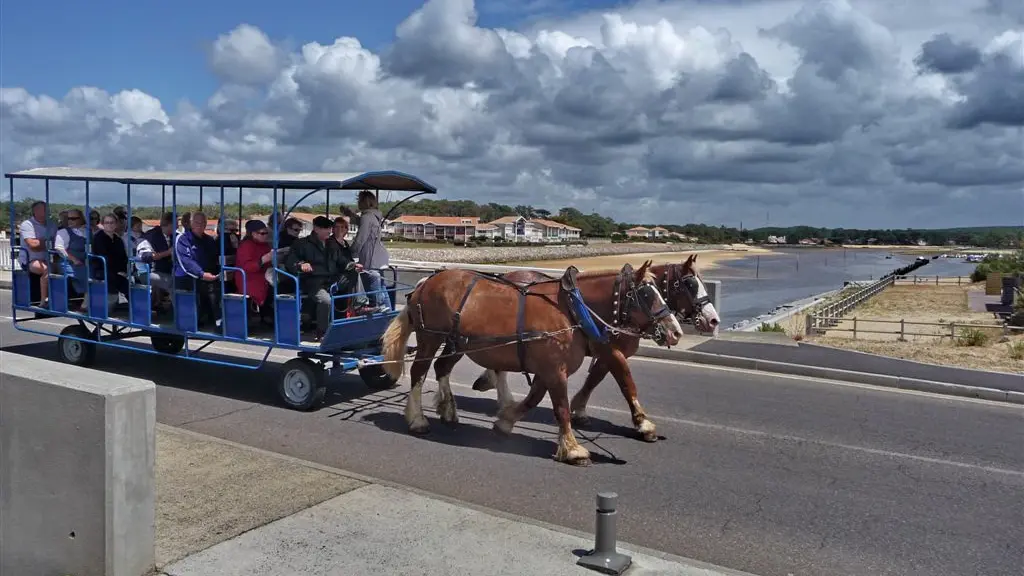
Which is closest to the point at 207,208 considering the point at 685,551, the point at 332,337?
the point at 332,337

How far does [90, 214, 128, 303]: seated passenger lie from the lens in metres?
10.9

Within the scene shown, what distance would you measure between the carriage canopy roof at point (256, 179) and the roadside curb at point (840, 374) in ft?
18.1

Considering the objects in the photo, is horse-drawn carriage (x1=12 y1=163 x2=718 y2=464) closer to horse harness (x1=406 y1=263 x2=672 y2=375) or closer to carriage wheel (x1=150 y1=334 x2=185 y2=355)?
horse harness (x1=406 y1=263 x2=672 y2=375)

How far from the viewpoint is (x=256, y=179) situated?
9.04m

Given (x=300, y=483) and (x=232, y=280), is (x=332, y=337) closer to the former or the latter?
(x=232, y=280)

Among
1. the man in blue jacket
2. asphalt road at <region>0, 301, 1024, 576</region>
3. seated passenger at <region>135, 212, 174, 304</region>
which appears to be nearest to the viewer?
asphalt road at <region>0, 301, 1024, 576</region>

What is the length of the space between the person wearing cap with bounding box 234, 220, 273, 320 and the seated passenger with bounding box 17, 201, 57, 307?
3.64 metres

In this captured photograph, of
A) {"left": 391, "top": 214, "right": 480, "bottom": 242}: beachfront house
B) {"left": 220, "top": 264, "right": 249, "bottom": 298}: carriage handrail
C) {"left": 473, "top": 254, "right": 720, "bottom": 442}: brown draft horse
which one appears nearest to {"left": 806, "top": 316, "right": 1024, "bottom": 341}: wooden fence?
{"left": 473, "top": 254, "right": 720, "bottom": 442}: brown draft horse

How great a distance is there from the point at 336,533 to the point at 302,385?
399 cm

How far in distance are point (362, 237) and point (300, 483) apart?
13.1 ft

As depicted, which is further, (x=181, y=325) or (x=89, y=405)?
(x=181, y=325)

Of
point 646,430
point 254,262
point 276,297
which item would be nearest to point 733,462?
point 646,430

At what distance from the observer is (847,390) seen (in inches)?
443

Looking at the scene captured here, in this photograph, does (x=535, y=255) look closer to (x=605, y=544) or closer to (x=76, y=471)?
(x=605, y=544)
